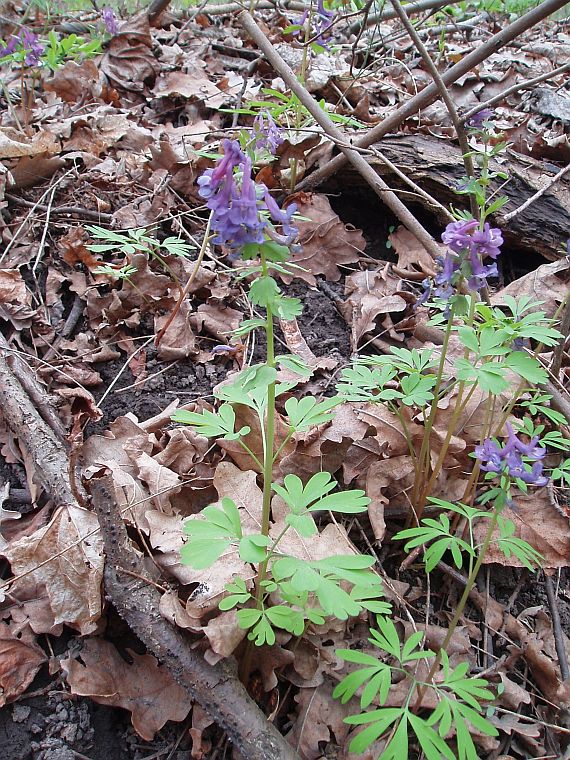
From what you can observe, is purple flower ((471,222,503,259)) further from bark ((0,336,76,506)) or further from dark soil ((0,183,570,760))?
bark ((0,336,76,506))

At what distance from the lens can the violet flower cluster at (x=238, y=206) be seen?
4.29 ft

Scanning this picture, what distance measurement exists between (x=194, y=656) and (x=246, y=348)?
1.56m

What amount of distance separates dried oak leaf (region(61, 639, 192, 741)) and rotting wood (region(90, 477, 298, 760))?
17cm

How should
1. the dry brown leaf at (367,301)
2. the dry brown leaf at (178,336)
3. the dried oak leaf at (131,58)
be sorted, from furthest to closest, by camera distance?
the dried oak leaf at (131,58), the dry brown leaf at (367,301), the dry brown leaf at (178,336)

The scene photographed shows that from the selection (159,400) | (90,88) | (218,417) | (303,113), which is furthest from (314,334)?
(90,88)

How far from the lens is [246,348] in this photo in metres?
2.80

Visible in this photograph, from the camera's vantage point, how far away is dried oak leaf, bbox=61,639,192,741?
5.41 feet

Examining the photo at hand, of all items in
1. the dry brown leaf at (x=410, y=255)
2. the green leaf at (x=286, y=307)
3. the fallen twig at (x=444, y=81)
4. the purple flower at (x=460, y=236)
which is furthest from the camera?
the dry brown leaf at (x=410, y=255)

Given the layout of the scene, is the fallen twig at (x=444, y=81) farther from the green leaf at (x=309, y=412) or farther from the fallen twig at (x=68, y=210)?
the green leaf at (x=309, y=412)

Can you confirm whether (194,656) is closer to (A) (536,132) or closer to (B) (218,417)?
(B) (218,417)

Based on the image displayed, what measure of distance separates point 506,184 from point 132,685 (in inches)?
129

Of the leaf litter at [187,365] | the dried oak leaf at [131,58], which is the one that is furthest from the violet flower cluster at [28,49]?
the dried oak leaf at [131,58]

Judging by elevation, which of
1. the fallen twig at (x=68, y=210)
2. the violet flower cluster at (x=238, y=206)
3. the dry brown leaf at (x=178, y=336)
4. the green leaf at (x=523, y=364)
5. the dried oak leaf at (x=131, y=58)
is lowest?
the green leaf at (x=523, y=364)

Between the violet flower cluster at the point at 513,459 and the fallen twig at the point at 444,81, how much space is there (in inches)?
71.1
